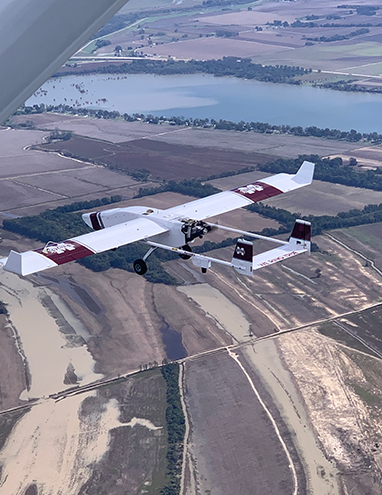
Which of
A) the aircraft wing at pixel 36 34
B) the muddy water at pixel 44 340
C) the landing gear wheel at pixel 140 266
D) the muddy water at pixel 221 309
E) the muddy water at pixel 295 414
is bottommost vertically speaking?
the muddy water at pixel 295 414

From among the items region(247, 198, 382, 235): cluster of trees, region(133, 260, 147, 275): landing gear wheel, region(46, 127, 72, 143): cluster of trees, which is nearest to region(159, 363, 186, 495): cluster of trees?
region(133, 260, 147, 275): landing gear wheel

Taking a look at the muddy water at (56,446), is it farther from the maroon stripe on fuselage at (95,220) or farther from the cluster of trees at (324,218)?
the cluster of trees at (324,218)

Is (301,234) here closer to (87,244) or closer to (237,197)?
(237,197)

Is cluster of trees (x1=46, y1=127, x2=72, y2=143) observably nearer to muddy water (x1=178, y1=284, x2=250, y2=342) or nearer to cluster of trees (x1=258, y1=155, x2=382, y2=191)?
cluster of trees (x1=258, y1=155, x2=382, y2=191)

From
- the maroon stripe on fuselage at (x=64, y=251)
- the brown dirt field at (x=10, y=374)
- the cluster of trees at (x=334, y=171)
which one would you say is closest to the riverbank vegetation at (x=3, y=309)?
the brown dirt field at (x=10, y=374)

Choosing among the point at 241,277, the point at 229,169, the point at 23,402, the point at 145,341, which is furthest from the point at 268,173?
the point at 23,402

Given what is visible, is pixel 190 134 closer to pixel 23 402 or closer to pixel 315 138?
pixel 315 138
